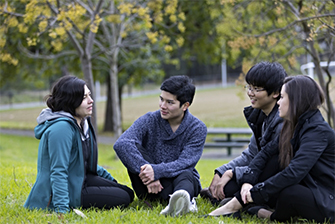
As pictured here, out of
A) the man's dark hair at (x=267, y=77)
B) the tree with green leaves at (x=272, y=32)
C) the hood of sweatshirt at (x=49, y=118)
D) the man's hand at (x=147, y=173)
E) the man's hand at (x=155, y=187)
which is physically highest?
the tree with green leaves at (x=272, y=32)

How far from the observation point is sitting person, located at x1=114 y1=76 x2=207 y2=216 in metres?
4.07

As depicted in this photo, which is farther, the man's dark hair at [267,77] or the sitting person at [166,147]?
the sitting person at [166,147]

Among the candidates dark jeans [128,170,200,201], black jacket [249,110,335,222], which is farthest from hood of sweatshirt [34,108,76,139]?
black jacket [249,110,335,222]

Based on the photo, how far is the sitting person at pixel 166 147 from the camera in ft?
13.3

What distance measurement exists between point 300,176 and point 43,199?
2218 mm

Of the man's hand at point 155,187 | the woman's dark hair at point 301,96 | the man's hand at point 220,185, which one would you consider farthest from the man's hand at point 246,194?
the man's hand at point 155,187

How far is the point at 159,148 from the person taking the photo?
4406 millimetres

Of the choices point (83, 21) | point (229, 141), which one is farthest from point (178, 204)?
point (229, 141)

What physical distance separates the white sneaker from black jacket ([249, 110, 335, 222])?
626 millimetres

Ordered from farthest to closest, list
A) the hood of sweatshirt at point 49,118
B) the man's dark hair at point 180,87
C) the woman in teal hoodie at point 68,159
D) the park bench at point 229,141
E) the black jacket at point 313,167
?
the park bench at point 229,141
the man's dark hair at point 180,87
the hood of sweatshirt at point 49,118
the woman in teal hoodie at point 68,159
the black jacket at point 313,167

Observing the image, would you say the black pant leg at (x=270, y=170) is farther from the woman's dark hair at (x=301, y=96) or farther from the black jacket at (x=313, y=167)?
the woman's dark hair at (x=301, y=96)

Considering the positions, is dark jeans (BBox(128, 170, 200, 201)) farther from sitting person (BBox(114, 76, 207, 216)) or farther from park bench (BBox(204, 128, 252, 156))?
park bench (BBox(204, 128, 252, 156))

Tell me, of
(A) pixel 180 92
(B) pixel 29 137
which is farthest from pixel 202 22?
(A) pixel 180 92

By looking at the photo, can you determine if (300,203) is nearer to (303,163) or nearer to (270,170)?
(303,163)
